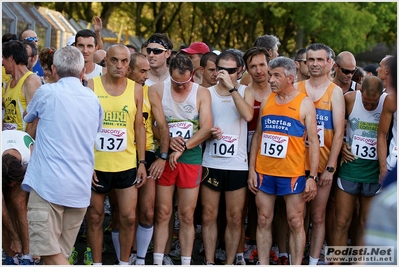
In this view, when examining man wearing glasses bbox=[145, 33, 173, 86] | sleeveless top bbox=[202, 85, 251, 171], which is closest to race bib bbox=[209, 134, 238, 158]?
sleeveless top bbox=[202, 85, 251, 171]

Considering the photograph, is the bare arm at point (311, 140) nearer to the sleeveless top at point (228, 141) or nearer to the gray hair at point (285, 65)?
the gray hair at point (285, 65)

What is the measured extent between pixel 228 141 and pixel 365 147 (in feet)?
4.22

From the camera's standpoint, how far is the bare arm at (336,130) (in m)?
6.24

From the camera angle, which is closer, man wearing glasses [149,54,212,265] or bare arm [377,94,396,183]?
bare arm [377,94,396,183]

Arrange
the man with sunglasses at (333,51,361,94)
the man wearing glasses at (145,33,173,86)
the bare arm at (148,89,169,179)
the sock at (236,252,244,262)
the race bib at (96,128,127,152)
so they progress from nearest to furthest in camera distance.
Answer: the race bib at (96,128,127,152) → the bare arm at (148,89,169,179) → the sock at (236,252,244,262) → the man with sunglasses at (333,51,361,94) → the man wearing glasses at (145,33,173,86)

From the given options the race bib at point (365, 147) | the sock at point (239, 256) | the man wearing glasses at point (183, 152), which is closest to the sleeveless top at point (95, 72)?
the man wearing glasses at point (183, 152)

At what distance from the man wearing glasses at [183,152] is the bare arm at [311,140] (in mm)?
887

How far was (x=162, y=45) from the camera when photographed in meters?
7.27

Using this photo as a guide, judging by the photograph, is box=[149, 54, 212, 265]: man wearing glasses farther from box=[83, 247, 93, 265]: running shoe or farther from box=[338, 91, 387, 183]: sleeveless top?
box=[338, 91, 387, 183]: sleeveless top

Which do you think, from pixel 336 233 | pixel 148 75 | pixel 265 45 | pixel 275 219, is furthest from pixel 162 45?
pixel 336 233

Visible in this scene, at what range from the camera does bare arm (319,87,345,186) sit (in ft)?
20.5

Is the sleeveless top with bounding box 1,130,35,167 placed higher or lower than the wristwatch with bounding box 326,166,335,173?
higher

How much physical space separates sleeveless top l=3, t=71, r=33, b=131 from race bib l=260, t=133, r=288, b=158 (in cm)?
228

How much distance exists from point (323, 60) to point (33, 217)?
313 centimetres
